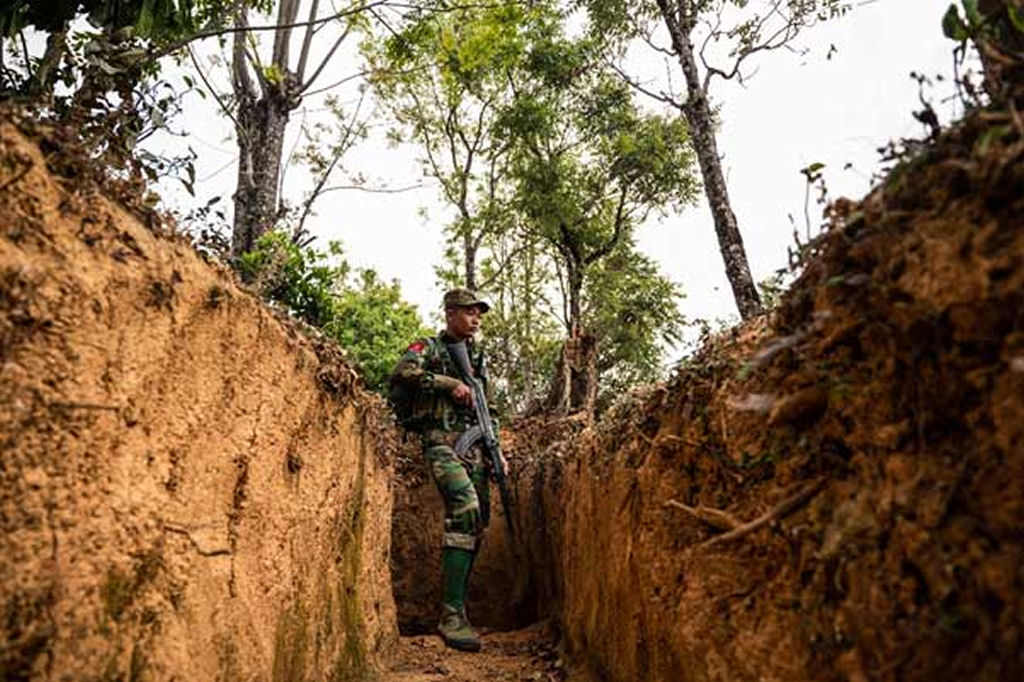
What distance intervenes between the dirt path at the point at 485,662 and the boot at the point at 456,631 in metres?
0.08

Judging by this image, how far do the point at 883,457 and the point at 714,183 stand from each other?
666cm

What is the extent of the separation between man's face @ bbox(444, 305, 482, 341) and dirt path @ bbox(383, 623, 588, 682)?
2527mm

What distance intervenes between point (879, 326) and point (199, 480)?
2.18 m

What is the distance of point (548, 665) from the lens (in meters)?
5.01

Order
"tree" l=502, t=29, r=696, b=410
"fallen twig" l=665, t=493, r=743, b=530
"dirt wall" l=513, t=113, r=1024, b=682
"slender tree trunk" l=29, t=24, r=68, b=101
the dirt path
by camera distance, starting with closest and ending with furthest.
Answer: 1. "dirt wall" l=513, t=113, r=1024, b=682
2. "fallen twig" l=665, t=493, r=743, b=530
3. "slender tree trunk" l=29, t=24, r=68, b=101
4. the dirt path
5. "tree" l=502, t=29, r=696, b=410

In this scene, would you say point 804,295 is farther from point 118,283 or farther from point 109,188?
point 109,188

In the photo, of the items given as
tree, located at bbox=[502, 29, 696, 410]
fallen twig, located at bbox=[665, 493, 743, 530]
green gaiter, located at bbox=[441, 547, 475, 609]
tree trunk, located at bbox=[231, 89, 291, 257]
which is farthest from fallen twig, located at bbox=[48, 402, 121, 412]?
tree, located at bbox=[502, 29, 696, 410]

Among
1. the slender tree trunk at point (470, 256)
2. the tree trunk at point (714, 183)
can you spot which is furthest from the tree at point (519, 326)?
the tree trunk at point (714, 183)

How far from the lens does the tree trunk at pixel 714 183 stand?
7242mm

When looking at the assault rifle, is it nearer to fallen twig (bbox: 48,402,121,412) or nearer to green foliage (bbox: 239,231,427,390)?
green foliage (bbox: 239,231,427,390)

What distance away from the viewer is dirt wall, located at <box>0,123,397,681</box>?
5.53ft

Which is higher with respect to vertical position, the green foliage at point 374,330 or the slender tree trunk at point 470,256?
the slender tree trunk at point 470,256

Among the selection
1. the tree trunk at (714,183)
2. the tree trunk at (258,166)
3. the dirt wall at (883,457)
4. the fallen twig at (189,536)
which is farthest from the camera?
the tree trunk at (258,166)

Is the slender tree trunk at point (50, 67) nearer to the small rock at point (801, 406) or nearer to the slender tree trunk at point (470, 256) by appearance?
the small rock at point (801, 406)
